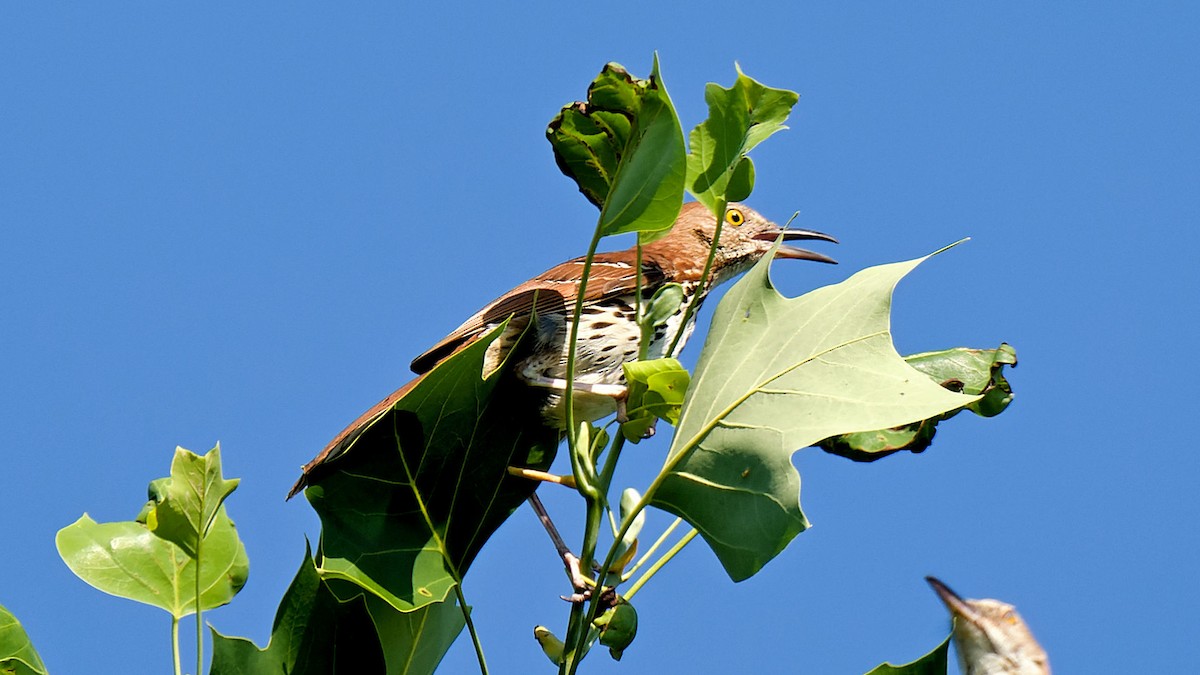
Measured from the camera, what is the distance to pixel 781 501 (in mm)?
2119

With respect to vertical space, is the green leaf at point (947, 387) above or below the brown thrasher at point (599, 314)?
below

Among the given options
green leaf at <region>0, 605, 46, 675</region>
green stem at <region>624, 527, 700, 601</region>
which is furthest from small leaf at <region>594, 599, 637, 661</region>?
green leaf at <region>0, 605, 46, 675</region>

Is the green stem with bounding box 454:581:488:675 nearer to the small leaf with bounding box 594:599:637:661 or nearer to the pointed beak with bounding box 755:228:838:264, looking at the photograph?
the small leaf with bounding box 594:599:637:661

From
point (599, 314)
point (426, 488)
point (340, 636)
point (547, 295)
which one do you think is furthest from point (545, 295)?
point (340, 636)

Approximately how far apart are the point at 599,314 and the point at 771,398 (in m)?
1.63

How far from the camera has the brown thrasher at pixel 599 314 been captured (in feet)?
9.44

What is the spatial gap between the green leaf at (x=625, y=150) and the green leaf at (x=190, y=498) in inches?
31.8

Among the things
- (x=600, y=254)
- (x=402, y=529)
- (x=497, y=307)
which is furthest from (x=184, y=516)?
(x=600, y=254)

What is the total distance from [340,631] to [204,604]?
312mm

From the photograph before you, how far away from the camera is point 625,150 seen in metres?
2.21

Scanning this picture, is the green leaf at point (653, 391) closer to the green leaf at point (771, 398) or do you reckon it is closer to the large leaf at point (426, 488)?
the green leaf at point (771, 398)

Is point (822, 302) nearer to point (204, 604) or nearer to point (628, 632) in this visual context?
point (628, 632)

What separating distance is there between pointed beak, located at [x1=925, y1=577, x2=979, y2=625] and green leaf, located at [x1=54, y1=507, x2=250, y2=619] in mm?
1485


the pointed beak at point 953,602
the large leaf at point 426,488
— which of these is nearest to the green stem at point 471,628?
the large leaf at point 426,488
